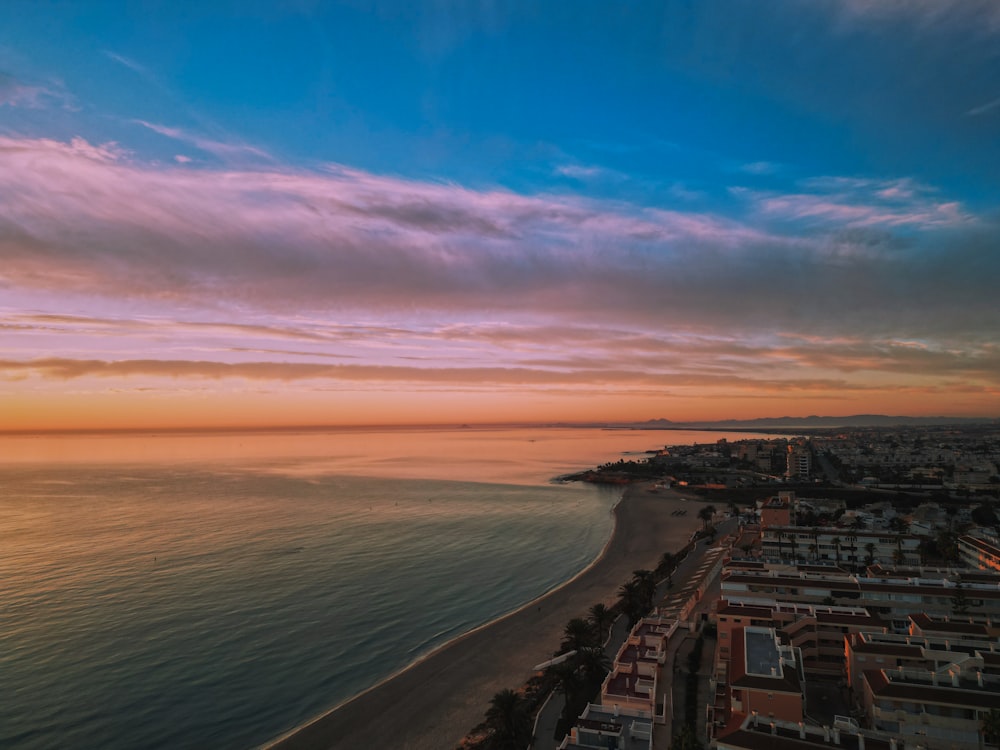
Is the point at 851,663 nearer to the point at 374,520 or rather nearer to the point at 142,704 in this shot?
the point at 142,704

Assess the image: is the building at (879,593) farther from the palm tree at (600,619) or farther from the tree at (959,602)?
the palm tree at (600,619)

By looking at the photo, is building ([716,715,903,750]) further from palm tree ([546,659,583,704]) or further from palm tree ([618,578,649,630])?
palm tree ([618,578,649,630])

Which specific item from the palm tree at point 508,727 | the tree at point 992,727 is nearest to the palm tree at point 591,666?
the palm tree at point 508,727

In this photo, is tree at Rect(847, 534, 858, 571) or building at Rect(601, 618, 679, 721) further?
tree at Rect(847, 534, 858, 571)

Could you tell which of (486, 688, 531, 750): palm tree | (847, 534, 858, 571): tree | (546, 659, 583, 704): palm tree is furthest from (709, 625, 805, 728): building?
(847, 534, 858, 571): tree

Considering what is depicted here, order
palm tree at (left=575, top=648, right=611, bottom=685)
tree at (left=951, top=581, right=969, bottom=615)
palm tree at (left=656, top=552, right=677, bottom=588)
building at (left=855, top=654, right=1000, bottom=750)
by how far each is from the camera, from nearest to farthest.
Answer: building at (left=855, top=654, right=1000, bottom=750)
palm tree at (left=575, top=648, right=611, bottom=685)
tree at (left=951, top=581, right=969, bottom=615)
palm tree at (left=656, top=552, right=677, bottom=588)

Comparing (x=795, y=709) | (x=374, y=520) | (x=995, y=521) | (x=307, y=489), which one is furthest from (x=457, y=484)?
(x=795, y=709)

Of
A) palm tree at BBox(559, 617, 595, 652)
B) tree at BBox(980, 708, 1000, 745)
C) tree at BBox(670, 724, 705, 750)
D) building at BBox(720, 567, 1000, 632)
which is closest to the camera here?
tree at BBox(670, 724, 705, 750)
